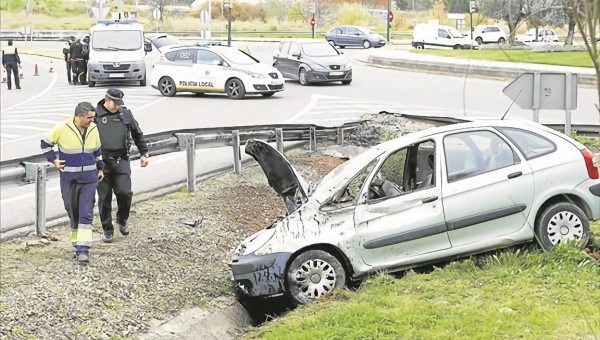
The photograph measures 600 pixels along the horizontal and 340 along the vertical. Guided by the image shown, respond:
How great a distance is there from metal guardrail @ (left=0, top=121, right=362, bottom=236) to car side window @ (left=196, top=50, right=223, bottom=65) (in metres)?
11.1

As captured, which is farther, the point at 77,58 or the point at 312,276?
the point at 77,58

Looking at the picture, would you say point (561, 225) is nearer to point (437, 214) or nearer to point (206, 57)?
point (437, 214)

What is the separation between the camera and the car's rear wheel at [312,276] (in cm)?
756

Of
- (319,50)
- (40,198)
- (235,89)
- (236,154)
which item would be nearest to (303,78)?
(319,50)

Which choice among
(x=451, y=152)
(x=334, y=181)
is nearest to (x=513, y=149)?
(x=451, y=152)

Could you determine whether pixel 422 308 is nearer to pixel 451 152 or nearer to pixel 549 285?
pixel 549 285

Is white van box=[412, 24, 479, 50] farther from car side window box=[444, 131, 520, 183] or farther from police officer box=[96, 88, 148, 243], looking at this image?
car side window box=[444, 131, 520, 183]

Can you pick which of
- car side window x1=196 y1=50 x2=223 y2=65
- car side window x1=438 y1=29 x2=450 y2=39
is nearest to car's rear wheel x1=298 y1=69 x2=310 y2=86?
car side window x1=196 y1=50 x2=223 y2=65

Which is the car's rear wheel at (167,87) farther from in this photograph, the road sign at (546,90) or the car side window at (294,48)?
the road sign at (546,90)

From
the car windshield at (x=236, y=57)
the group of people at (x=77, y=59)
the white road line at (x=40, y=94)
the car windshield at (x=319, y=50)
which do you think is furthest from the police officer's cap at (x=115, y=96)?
the group of people at (x=77, y=59)

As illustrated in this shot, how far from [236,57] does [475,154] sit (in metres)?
18.6

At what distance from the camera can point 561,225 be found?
25.7 ft

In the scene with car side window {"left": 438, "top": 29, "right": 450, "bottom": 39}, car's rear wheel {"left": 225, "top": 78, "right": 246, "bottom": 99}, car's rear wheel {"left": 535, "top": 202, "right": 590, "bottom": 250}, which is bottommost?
car's rear wheel {"left": 535, "top": 202, "right": 590, "bottom": 250}

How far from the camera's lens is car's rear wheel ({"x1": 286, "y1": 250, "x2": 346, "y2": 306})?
756 centimetres
